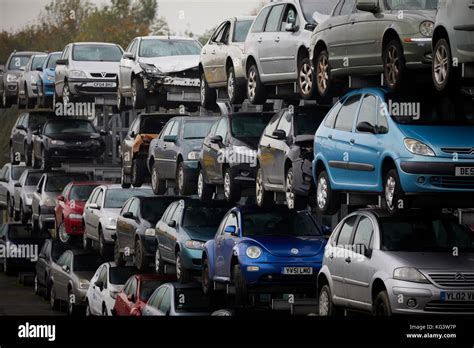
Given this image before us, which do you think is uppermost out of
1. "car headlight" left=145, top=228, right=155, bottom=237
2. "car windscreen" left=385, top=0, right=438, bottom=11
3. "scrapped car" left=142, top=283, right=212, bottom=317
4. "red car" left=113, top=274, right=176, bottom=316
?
"car windscreen" left=385, top=0, right=438, bottom=11

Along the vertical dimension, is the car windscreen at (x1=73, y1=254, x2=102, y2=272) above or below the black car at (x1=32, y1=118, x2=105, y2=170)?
below

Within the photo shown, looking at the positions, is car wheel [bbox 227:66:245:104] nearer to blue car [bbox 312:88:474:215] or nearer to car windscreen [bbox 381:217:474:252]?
blue car [bbox 312:88:474:215]

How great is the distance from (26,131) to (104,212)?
11.6 m

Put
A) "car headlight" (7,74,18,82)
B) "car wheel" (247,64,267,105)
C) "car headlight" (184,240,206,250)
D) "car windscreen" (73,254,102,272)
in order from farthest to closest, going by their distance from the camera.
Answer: "car headlight" (7,74,18,82) → "car windscreen" (73,254,102,272) → "car headlight" (184,240,206,250) → "car wheel" (247,64,267,105)

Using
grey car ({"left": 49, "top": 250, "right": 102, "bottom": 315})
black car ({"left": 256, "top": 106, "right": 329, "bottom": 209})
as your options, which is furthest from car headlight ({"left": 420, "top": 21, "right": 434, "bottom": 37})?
grey car ({"left": 49, "top": 250, "right": 102, "bottom": 315})

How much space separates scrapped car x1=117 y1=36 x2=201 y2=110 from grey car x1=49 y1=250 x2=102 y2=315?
11.8 feet

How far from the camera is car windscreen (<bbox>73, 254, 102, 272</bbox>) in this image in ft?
120

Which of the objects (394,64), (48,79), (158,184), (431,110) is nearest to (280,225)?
(394,64)

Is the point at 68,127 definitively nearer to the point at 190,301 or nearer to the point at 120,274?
the point at 120,274

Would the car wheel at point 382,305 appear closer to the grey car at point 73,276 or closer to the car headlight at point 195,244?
the car headlight at point 195,244

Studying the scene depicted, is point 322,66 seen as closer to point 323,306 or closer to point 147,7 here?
point 323,306

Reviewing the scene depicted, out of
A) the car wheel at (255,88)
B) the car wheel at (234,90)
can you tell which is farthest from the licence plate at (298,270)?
the car wheel at (234,90)

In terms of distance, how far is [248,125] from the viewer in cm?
2742

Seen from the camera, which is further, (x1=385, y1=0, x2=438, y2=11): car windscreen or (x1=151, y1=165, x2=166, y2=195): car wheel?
(x1=151, y1=165, x2=166, y2=195): car wheel
